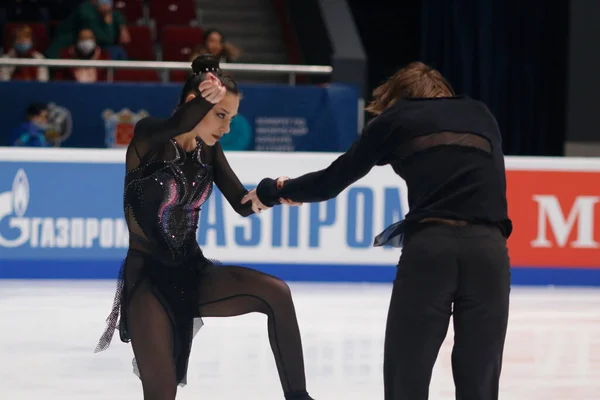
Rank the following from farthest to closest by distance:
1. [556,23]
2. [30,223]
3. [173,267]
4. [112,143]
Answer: [556,23]
[112,143]
[30,223]
[173,267]

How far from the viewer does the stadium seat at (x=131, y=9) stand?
12.7m

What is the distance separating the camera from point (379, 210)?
29.3ft

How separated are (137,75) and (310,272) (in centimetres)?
375

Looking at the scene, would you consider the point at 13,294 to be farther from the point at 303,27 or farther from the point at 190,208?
the point at 303,27

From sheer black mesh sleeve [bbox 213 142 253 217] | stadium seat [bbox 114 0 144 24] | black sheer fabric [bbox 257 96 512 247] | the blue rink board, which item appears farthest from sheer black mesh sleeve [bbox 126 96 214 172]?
stadium seat [bbox 114 0 144 24]

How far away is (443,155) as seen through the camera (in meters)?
3.58

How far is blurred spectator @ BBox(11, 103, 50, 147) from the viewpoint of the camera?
9.84 m

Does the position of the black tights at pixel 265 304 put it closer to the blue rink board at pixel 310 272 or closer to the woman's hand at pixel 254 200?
Answer: the woman's hand at pixel 254 200

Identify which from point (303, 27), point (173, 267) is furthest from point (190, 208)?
point (303, 27)

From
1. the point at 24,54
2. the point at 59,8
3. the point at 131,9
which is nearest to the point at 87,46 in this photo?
the point at 24,54

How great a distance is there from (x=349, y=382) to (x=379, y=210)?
3494 millimetres

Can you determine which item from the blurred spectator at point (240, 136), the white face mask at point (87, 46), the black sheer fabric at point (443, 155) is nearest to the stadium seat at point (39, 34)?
the white face mask at point (87, 46)

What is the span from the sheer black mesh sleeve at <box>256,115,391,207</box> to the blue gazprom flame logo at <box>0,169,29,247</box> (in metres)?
4.95

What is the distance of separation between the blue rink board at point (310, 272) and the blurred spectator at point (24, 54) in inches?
102
